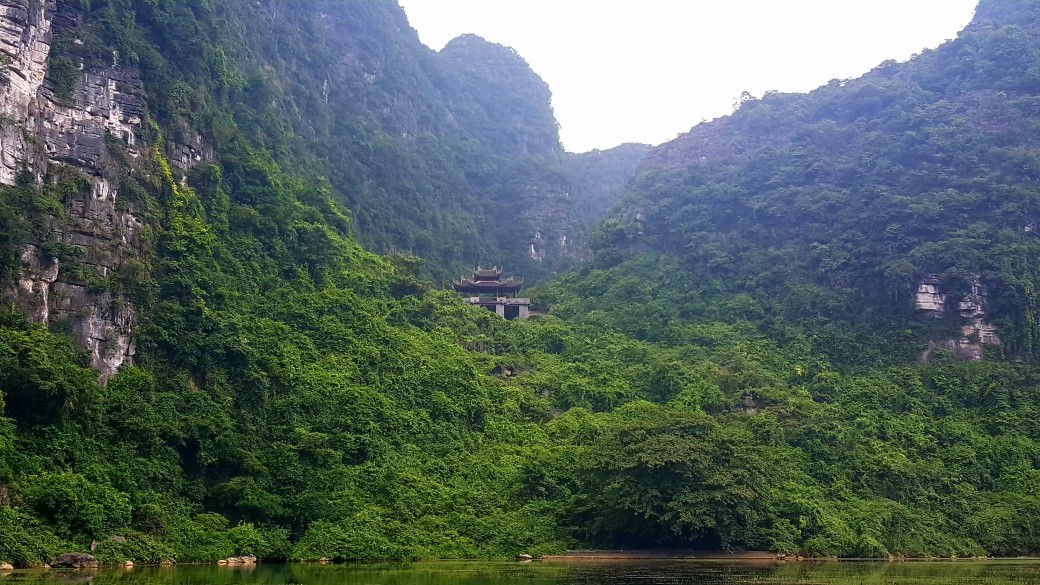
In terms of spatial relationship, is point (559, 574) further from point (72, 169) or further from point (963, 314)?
point (963, 314)

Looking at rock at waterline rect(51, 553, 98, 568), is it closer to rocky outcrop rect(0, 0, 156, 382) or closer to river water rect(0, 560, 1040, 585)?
river water rect(0, 560, 1040, 585)

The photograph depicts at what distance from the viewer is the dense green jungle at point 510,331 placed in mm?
30688

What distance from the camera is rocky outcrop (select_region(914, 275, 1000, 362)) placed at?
152ft

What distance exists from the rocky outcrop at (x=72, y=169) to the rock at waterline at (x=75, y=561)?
822cm

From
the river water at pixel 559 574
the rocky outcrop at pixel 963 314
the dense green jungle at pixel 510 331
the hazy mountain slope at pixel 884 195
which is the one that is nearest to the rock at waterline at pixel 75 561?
the dense green jungle at pixel 510 331

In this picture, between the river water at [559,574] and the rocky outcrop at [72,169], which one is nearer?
the river water at [559,574]

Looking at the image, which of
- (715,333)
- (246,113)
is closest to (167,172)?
(246,113)

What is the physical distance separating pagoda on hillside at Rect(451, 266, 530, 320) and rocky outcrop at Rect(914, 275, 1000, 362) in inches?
803

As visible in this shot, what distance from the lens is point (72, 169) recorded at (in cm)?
3431

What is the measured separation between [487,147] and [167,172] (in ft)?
143

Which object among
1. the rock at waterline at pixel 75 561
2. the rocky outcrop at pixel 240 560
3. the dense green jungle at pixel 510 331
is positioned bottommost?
the rocky outcrop at pixel 240 560

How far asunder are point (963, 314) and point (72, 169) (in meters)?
37.9

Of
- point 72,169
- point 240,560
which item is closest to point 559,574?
point 240,560

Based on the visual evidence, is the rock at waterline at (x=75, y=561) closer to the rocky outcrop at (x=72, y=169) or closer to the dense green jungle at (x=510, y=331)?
the dense green jungle at (x=510, y=331)
